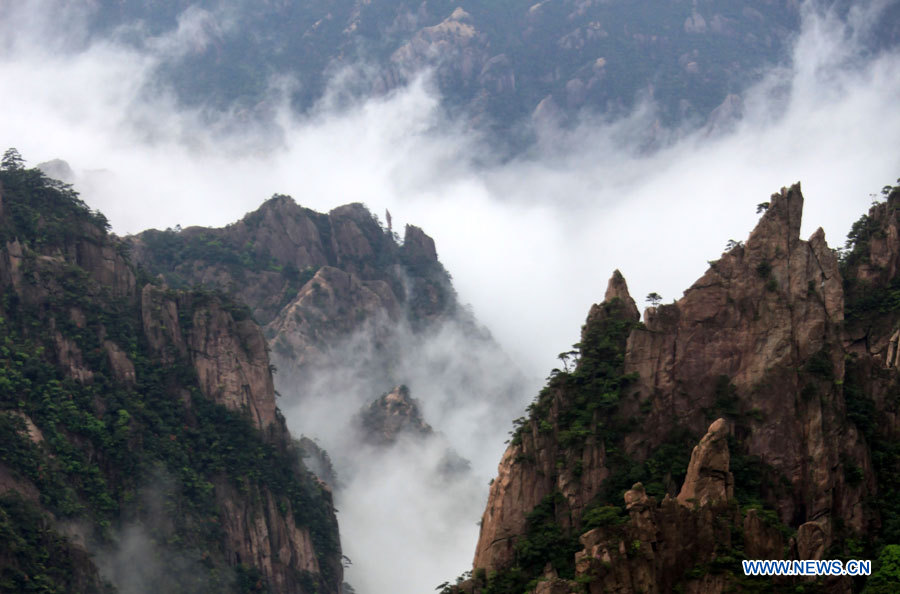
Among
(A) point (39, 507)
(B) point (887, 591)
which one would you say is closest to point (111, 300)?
(A) point (39, 507)

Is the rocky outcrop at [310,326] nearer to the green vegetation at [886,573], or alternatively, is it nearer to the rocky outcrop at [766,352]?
the rocky outcrop at [766,352]

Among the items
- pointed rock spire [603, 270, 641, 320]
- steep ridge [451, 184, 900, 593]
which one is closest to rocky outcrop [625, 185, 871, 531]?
steep ridge [451, 184, 900, 593]

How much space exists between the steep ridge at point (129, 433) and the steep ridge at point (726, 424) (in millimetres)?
38480

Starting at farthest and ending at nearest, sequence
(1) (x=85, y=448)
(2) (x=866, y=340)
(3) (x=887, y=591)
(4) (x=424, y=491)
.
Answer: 1. (4) (x=424, y=491)
2. (1) (x=85, y=448)
3. (2) (x=866, y=340)
4. (3) (x=887, y=591)

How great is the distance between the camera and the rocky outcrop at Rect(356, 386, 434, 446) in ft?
598

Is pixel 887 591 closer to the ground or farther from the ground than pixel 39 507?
closer to the ground

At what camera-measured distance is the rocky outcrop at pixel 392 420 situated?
7180 inches

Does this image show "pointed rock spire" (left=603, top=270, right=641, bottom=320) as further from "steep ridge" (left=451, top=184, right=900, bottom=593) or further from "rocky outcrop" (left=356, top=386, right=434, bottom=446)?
"rocky outcrop" (left=356, top=386, right=434, bottom=446)

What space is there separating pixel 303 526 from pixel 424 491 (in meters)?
38.7

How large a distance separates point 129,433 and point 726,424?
59.2 metres

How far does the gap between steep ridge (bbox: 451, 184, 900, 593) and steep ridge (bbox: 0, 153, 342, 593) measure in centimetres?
3848

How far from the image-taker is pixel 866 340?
9781 cm

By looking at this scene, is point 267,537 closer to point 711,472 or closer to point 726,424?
point 726,424

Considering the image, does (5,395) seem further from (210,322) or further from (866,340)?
(866,340)
